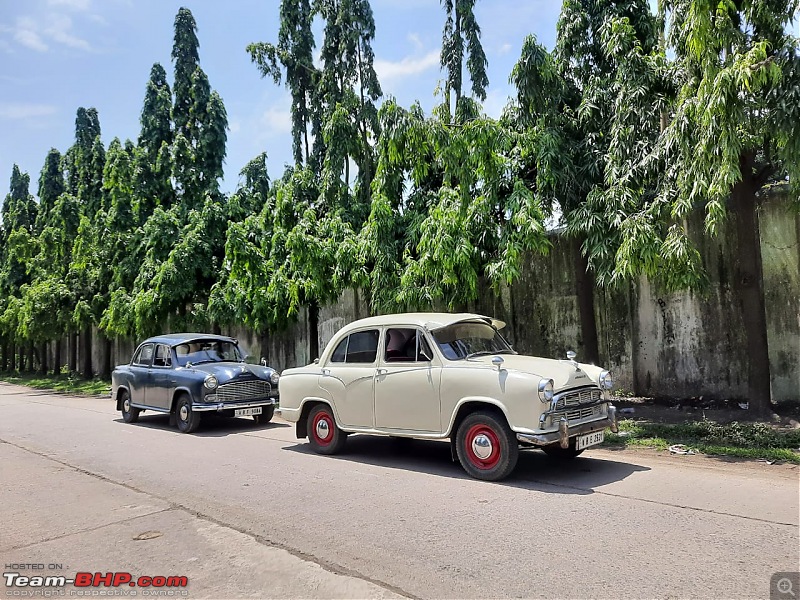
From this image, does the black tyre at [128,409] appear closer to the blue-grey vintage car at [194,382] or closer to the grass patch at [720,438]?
the blue-grey vintage car at [194,382]

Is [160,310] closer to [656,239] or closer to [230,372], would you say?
[230,372]

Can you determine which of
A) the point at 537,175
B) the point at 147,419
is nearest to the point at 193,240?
the point at 147,419

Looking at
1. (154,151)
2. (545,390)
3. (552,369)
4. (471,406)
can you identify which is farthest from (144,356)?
(154,151)

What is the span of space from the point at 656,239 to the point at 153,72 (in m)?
23.7

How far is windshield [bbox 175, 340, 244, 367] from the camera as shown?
506 inches

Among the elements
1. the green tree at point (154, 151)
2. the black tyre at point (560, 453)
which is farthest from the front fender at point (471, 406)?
the green tree at point (154, 151)

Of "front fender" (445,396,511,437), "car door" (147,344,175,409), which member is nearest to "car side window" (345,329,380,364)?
"front fender" (445,396,511,437)

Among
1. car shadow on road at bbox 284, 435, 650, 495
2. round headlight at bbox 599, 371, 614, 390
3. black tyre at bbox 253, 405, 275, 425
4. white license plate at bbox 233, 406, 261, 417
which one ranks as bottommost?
car shadow on road at bbox 284, 435, 650, 495

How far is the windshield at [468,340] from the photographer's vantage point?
7.87 m

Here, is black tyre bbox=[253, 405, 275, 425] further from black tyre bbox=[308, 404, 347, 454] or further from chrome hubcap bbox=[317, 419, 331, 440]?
chrome hubcap bbox=[317, 419, 331, 440]

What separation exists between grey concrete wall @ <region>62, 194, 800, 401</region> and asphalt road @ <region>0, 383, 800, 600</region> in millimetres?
4128

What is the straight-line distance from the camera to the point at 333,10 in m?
23.5

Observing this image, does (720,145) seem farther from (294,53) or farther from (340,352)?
(294,53)

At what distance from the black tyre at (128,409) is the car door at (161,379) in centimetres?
106
